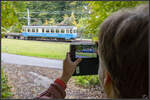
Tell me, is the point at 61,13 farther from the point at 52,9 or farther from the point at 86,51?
the point at 86,51

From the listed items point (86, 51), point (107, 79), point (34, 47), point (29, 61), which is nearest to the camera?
point (107, 79)

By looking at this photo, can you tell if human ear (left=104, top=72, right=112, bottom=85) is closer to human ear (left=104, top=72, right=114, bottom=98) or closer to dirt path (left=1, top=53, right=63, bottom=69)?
human ear (left=104, top=72, right=114, bottom=98)

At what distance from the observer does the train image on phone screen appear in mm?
857

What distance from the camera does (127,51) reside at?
1.61 feet

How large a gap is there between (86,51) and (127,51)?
1.30 feet

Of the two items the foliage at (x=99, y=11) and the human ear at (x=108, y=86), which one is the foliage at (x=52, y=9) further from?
the human ear at (x=108, y=86)

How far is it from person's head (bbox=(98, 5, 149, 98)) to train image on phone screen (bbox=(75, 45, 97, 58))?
0.95ft

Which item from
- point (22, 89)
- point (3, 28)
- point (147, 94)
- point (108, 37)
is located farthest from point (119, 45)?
point (22, 89)

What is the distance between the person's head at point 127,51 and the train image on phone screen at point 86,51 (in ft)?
0.95

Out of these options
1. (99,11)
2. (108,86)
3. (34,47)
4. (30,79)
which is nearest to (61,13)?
(99,11)

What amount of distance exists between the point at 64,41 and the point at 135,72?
0.79 meters

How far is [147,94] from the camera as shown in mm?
557

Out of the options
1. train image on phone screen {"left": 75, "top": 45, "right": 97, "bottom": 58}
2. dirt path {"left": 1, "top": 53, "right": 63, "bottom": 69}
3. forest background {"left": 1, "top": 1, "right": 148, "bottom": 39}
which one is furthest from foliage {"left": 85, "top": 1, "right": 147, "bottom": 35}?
dirt path {"left": 1, "top": 53, "right": 63, "bottom": 69}

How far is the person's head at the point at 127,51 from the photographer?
472 millimetres
